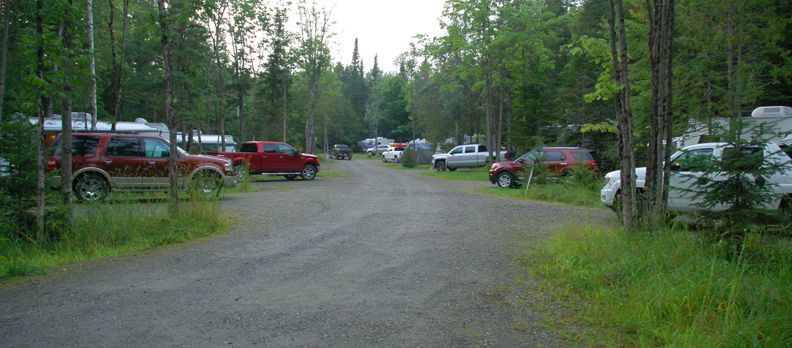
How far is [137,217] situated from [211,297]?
4.22m

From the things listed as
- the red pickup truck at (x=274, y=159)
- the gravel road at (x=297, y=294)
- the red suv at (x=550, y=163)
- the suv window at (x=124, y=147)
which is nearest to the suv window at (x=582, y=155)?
the red suv at (x=550, y=163)

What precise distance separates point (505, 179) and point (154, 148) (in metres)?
13.1

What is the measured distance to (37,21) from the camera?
7.89 metres

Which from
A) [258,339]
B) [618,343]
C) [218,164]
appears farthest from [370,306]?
[218,164]

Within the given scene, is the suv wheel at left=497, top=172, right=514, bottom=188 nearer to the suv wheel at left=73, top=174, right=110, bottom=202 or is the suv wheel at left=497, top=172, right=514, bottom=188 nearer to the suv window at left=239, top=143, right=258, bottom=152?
the suv window at left=239, top=143, right=258, bottom=152

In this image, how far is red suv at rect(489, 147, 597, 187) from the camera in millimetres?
19217

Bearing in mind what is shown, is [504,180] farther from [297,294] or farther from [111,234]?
[297,294]

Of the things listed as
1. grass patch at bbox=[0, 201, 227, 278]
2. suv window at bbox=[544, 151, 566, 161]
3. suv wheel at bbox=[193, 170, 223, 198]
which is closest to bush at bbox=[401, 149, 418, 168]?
suv window at bbox=[544, 151, 566, 161]

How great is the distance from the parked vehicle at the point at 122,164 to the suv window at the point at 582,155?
12672 mm

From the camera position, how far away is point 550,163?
65.6 feet

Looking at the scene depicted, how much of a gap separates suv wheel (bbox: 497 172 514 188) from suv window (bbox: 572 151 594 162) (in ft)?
8.72

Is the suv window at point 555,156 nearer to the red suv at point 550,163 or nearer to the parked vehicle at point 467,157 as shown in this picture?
the red suv at point 550,163

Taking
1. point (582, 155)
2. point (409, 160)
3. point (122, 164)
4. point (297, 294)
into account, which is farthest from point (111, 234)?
point (409, 160)

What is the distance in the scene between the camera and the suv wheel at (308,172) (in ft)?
85.7
